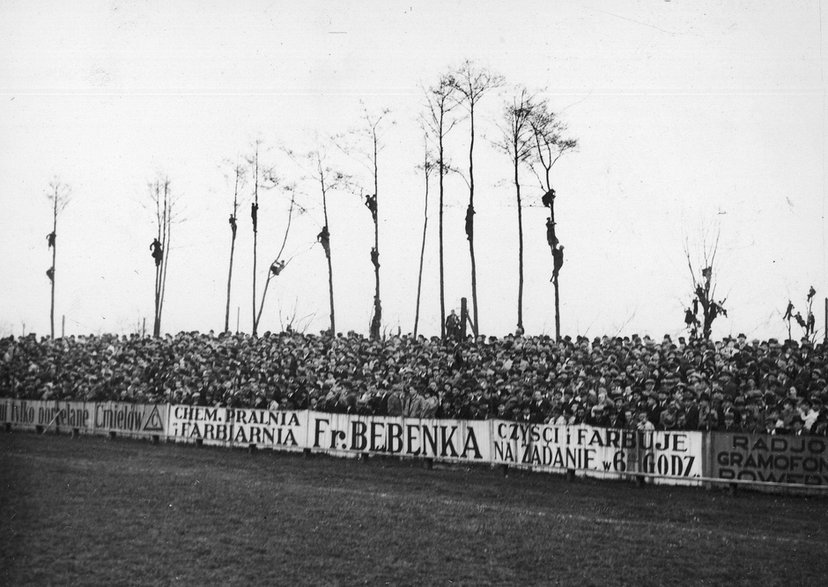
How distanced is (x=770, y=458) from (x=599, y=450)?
151 inches

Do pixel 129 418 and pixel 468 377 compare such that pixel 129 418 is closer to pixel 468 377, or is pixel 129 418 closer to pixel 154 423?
pixel 154 423

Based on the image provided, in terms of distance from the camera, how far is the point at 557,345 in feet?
97.7

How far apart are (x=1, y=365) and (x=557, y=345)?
825 inches

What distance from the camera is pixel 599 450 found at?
75.8 feet

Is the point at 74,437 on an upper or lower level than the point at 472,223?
lower

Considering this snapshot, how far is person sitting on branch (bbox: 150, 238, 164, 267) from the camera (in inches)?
2056

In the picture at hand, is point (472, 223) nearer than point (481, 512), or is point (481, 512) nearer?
point (481, 512)

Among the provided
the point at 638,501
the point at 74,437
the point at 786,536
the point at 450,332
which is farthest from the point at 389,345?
the point at 786,536

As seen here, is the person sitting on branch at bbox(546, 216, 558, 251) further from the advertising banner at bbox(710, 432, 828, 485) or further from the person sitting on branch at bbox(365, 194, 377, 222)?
the advertising banner at bbox(710, 432, 828, 485)

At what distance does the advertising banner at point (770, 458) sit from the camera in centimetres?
2067

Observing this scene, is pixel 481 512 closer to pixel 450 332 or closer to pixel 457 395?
pixel 457 395

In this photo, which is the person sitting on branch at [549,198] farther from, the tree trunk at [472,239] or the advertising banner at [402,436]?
the advertising banner at [402,436]

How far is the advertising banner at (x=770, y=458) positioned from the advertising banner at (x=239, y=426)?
11.8 metres

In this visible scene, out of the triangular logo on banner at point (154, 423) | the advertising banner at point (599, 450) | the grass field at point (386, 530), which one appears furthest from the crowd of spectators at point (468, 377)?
the grass field at point (386, 530)
